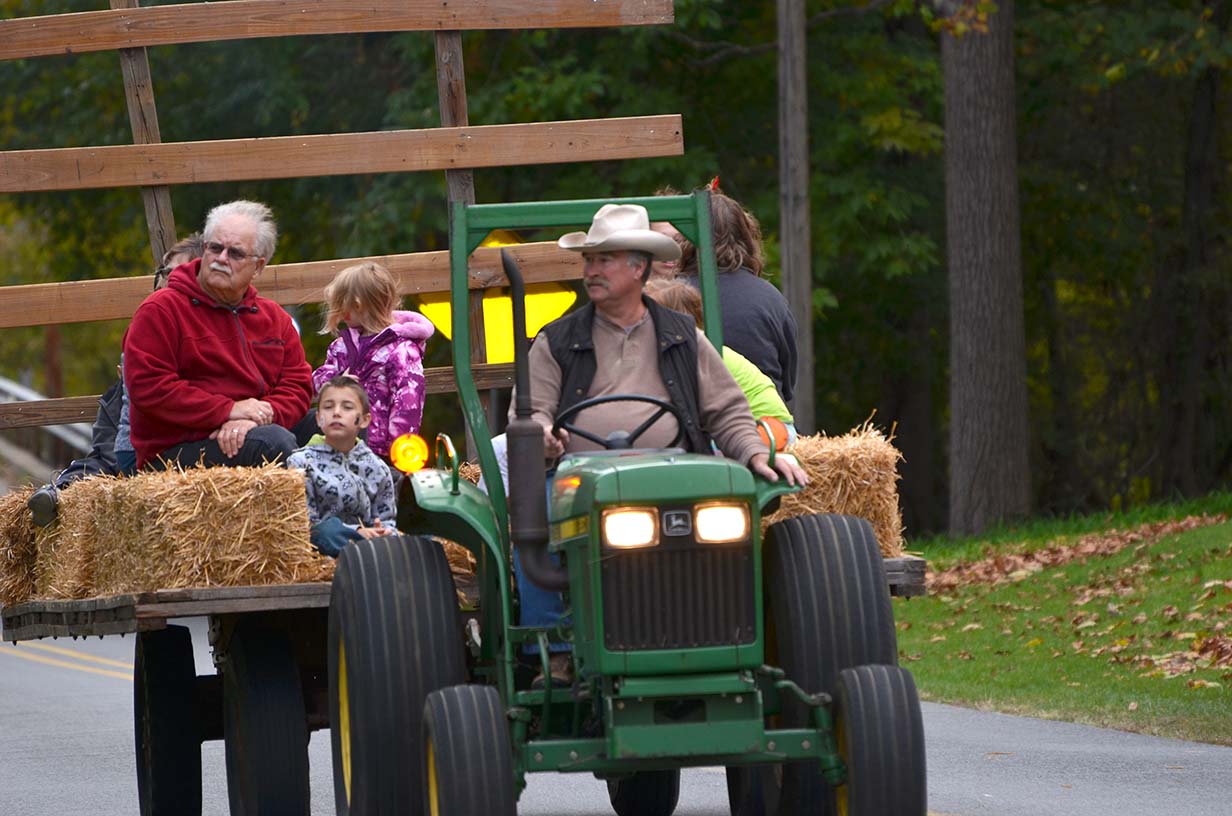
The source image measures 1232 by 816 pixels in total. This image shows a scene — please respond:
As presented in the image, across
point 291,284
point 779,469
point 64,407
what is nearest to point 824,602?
point 779,469

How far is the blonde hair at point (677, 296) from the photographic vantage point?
7.43 meters

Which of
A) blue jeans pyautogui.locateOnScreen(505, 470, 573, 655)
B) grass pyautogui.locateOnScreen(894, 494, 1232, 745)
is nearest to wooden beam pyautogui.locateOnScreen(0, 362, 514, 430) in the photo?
blue jeans pyautogui.locateOnScreen(505, 470, 573, 655)

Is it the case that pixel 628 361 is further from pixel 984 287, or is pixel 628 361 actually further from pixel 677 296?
pixel 984 287

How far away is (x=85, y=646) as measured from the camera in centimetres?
2080

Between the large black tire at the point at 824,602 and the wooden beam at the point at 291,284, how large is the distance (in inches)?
156

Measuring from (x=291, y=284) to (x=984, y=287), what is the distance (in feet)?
46.1

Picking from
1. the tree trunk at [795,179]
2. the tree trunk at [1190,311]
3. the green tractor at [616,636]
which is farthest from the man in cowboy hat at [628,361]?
the tree trunk at [1190,311]

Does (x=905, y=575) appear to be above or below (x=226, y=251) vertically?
below

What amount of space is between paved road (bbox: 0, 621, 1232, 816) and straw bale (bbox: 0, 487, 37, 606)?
4.56 feet

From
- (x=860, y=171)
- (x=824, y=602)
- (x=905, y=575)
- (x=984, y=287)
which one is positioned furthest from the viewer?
(x=860, y=171)

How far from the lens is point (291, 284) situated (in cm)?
1038

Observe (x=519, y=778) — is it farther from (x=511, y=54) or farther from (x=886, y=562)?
(x=511, y=54)

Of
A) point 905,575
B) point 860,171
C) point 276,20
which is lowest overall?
point 905,575

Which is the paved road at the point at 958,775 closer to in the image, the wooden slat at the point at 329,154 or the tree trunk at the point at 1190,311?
the wooden slat at the point at 329,154
